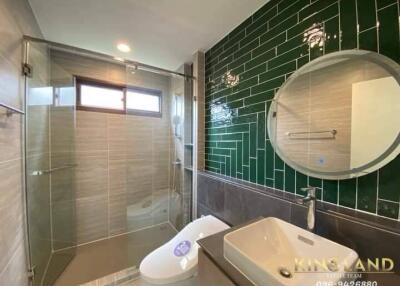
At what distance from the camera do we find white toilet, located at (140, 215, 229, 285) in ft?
3.78

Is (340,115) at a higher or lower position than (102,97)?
lower

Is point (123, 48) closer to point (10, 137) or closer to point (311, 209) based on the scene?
point (10, 137)

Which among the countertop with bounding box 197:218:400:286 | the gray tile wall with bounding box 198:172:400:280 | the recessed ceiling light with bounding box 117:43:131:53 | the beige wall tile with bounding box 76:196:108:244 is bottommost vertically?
the beige wall tile with bounding box 76:196:108:244

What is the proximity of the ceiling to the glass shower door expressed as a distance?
30 cm

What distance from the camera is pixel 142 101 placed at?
2125mm

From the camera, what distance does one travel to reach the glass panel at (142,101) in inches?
81.7

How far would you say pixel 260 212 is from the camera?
1.22 meters

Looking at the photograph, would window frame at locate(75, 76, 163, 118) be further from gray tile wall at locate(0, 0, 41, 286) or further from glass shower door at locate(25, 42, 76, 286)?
gray tile wall at locate(0, 0, 41, 286)

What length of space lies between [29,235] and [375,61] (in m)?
2.48

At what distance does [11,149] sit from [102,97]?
132 cm

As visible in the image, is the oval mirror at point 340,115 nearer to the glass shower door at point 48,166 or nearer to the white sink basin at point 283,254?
the white sink basin at point 283,254

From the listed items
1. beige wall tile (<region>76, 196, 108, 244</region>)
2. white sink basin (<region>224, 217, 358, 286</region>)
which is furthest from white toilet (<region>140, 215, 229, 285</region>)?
beige wall tile (<region>76, 196, 108, 244</region>)

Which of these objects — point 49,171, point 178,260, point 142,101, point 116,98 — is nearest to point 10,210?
point 49,171

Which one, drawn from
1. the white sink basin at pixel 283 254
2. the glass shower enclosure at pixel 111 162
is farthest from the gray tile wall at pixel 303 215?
the glass shower enclosure at pixel 111 162
